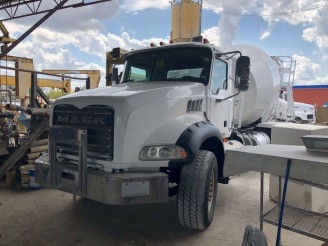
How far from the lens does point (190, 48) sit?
16.1ft

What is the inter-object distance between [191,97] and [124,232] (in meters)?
2.06

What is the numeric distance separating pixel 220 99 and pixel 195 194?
183cm

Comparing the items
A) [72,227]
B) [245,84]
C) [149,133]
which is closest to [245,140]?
[245,84]

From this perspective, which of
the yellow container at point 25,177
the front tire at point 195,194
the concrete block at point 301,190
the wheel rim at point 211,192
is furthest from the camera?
the yellow container at point 25,177

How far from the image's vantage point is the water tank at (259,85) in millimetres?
7012

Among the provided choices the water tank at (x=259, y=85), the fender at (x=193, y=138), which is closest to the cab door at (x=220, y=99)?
the fender at (x=193, y=138)

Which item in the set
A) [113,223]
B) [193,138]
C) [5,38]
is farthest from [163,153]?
[5,38]

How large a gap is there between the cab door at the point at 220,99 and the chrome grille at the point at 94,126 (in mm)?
1775

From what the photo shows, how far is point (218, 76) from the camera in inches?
201

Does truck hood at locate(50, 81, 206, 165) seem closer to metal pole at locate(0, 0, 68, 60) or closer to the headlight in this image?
the headlight

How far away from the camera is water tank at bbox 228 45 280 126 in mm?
7012

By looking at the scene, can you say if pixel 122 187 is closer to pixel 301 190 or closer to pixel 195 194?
pixel 195 194

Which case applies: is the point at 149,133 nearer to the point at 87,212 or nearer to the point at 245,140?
the point at 87,212

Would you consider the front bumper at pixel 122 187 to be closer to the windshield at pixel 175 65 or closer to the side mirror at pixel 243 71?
the windshield at pixel 175 65
